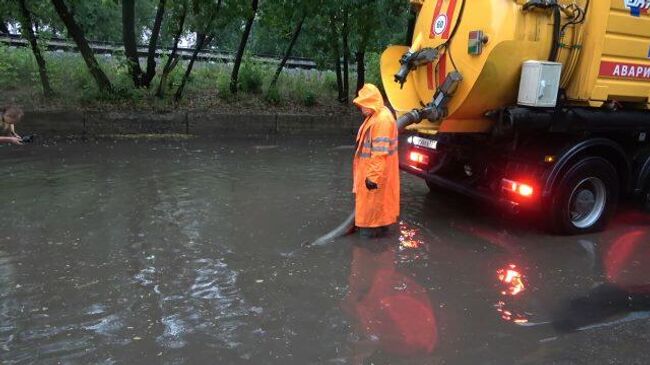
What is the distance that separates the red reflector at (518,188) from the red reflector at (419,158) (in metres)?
1.18

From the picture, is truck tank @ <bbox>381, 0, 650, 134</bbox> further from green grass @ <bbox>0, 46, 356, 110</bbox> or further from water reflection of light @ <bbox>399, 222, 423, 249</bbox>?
green grass @ <bbox>0, 46, 356, 110</bbox>

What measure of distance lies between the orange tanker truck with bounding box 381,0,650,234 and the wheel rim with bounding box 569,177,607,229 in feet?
0.04

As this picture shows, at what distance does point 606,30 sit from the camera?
5.57m

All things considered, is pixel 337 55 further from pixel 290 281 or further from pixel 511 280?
pixel 290 281

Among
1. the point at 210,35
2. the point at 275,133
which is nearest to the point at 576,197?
the point at 275,133

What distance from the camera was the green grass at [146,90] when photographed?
470 inches

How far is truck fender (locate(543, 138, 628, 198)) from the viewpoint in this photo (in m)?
5.65

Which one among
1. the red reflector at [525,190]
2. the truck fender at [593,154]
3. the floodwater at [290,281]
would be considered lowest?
the floodwater at [290,281]

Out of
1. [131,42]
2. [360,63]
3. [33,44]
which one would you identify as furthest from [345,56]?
[33,44]

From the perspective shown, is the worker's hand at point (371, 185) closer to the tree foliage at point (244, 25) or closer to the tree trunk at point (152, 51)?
the tree foliage at point (244, 25)

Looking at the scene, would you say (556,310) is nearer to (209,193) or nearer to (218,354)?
(218,354)

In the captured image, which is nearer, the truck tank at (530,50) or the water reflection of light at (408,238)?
the truck tank at (530,50)

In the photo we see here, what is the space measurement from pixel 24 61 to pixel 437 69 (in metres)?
10.6

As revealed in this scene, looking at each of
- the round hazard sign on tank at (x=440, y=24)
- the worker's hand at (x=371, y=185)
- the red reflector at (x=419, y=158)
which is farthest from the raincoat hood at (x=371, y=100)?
the red reflector at (x=419, y=158)
